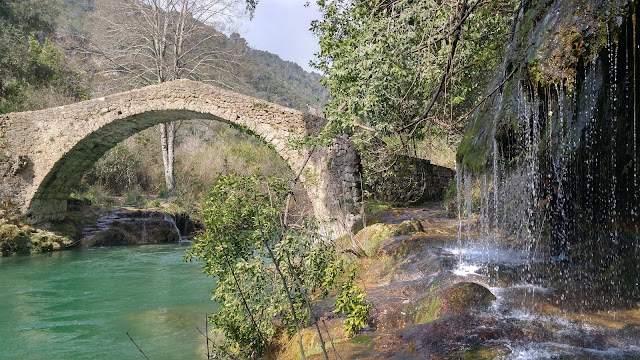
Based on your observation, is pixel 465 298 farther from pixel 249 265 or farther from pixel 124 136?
pixel 124 136

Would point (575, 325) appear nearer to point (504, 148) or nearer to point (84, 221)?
point (504, 148)

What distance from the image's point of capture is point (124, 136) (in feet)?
42.6

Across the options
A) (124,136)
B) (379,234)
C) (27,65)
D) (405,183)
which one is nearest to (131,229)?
(124,136)

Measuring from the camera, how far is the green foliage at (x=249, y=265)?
4.36 m

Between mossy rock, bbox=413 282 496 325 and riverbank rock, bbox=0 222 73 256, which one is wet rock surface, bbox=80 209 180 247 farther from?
mossy rock, bbox=413 282 496 325

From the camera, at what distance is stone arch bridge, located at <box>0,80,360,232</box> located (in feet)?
30.9

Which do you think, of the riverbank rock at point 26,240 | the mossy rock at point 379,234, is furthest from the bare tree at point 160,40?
the mossy rock at point 379,234

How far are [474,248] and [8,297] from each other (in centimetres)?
718

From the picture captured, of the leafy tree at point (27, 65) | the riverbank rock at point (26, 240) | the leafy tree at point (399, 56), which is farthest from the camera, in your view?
the leafy tree at point (27, 65)

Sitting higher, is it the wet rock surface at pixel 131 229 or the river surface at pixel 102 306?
the wet rock surface at pixel 131 229

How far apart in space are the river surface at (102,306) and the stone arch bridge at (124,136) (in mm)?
2210

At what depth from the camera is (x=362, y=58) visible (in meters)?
5.67

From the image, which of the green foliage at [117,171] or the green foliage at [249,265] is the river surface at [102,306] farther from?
the green foliage at [117,171]

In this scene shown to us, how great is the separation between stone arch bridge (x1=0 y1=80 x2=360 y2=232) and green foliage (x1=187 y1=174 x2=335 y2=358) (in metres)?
3.48
